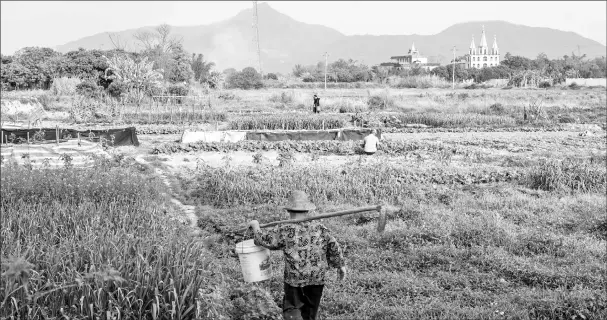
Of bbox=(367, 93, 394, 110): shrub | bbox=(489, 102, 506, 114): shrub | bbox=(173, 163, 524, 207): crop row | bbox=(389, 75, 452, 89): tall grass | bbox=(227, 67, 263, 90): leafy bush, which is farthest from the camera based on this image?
bbox=(389, 75, 452, 89): tall grass

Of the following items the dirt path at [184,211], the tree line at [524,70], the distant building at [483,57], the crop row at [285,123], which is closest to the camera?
the dirt path at [184,211]

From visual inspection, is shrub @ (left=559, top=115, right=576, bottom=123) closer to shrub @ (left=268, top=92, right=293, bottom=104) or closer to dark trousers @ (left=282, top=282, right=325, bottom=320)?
shrub @ (left=268, top=92, right=293, bottom=104)

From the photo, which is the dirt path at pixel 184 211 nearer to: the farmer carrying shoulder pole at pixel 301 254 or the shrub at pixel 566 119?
the farmer carrying shoulder pole at pixel 301 254

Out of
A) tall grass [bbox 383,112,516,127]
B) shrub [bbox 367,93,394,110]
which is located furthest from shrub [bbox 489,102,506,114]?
shrub [bbox 367,93,394,110]

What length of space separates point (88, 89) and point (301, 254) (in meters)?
28.1

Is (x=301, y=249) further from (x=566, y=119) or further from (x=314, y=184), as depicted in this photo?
(x=566, y=119)

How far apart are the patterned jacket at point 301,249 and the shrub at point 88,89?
26188 mm

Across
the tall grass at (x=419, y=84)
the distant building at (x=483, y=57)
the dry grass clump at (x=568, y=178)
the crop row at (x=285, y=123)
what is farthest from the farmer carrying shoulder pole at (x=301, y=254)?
the distant building at (x=483, y=57)

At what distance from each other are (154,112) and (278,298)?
2142 centimetres

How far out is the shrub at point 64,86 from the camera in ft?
113

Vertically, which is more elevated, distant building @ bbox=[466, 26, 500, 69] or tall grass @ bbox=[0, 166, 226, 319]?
distant building @ bbox=[466, 26, 500, 69]

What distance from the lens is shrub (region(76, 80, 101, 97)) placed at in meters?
29.1

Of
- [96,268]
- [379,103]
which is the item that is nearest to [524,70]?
[379,103]

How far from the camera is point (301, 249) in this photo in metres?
4.38
